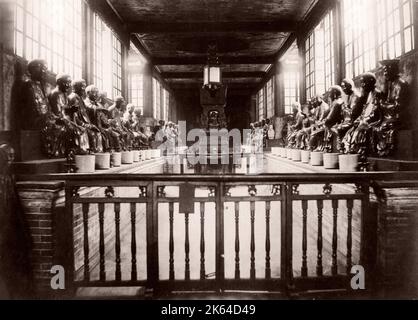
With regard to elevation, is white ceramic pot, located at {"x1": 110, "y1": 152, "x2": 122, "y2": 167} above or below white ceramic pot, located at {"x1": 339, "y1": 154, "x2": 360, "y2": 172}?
above

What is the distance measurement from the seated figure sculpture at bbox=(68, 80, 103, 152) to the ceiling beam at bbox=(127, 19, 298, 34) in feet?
20.3

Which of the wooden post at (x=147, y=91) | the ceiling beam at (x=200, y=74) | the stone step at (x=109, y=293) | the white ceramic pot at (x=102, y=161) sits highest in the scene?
the ceiling beam at (x=200, y=74)

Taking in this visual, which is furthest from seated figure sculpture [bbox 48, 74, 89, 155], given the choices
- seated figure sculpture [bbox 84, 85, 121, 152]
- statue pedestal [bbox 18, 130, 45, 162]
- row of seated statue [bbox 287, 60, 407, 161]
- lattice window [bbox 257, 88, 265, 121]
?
lattice window [bbox 257, 88, 265, 121]

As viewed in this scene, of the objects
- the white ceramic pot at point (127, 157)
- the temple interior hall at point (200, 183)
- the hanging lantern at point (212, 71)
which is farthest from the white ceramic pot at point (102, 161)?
the hanging lantern at point (212, 71)

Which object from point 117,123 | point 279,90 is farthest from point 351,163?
point 279,90

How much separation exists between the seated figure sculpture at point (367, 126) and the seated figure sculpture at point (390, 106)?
70 mm

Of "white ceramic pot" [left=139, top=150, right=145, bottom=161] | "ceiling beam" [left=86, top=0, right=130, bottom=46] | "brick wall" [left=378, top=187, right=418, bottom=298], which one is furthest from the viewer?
"ceiling beam" [left=86, top=0, right=130, bottom=46]

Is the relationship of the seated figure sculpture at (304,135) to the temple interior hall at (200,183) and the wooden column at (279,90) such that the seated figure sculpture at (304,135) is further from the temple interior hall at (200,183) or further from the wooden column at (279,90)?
the wooden column at (279,90)

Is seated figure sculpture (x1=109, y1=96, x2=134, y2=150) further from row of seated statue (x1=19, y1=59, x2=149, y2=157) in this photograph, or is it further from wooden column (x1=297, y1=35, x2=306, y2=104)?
wooden column (x1=297, y1=35, x2=306, y2=104)

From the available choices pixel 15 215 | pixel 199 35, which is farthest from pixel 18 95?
pixel 199 35

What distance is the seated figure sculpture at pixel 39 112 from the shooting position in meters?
3.84

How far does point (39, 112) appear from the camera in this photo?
3891 millimetres

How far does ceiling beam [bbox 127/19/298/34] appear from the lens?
10.4m

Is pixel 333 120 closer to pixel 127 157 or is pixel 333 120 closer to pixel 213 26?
pixel 127 157
